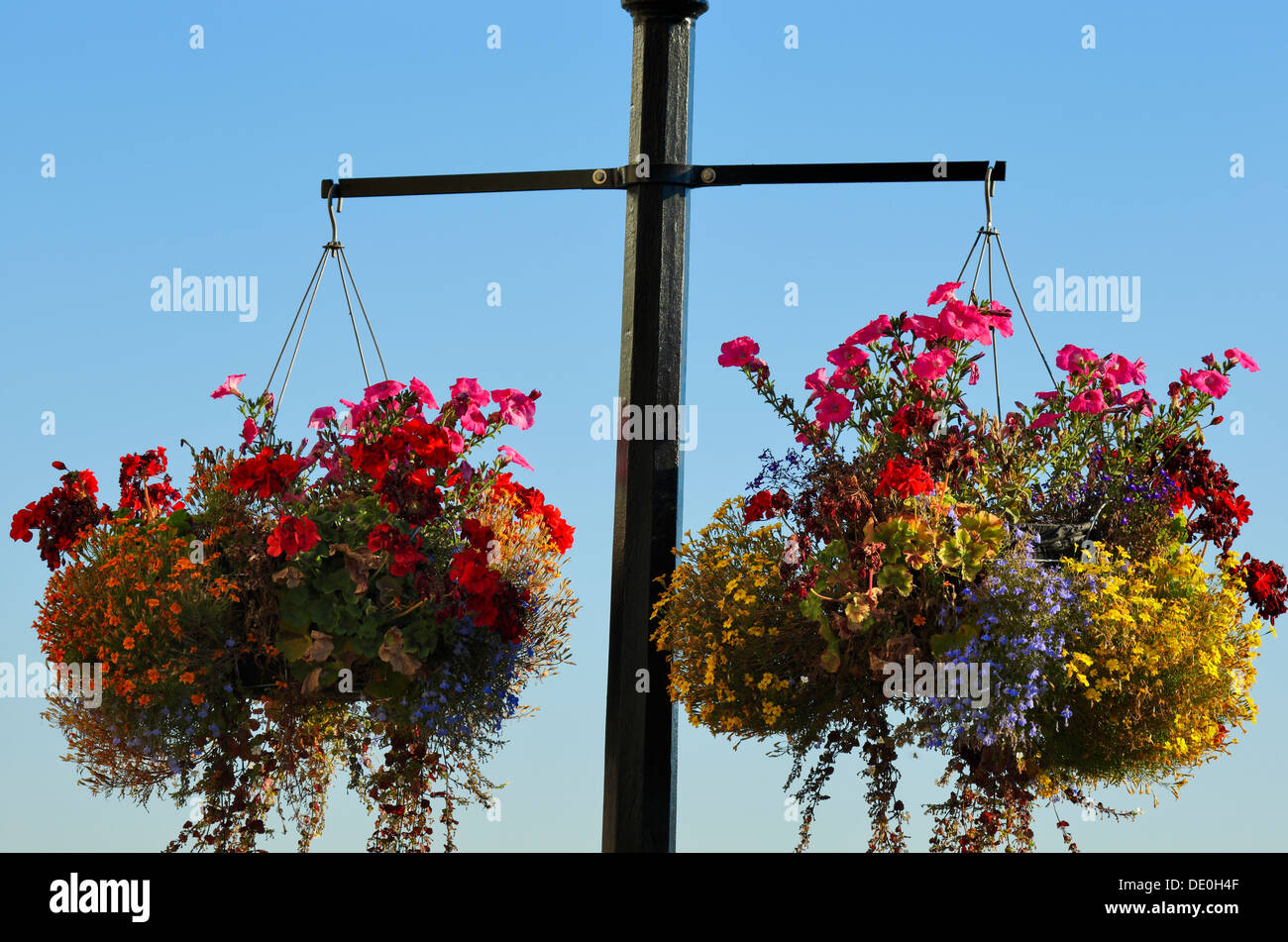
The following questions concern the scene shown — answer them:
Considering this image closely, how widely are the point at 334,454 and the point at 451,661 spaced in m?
0.86

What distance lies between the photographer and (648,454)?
4832 millimetres

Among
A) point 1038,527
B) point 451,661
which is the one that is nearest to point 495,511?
point 451,661

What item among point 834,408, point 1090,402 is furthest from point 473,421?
point 1090,402

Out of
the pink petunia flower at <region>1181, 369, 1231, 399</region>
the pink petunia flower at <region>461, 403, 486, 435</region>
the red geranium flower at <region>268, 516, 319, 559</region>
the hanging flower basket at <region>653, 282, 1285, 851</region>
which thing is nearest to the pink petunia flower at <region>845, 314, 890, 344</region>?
the hanging flower basket at <region>653, 282, 1285, 851</region>

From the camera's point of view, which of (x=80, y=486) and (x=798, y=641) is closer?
(x=798, y=641)

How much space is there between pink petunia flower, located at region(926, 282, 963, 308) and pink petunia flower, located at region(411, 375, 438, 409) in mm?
1765

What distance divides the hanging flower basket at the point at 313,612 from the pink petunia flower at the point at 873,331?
125 centimetres

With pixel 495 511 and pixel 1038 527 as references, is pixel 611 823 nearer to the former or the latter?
pixel 495 511

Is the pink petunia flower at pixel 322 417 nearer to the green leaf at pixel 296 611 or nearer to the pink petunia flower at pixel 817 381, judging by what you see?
the green leaf at pixel 296 611

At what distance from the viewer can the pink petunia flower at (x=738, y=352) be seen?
15.5 ft

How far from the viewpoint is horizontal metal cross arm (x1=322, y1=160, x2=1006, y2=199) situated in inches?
187

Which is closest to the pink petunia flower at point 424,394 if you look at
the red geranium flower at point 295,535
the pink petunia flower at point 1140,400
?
the red geranium flower at point 295,535

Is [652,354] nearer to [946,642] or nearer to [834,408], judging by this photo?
[834,408]
